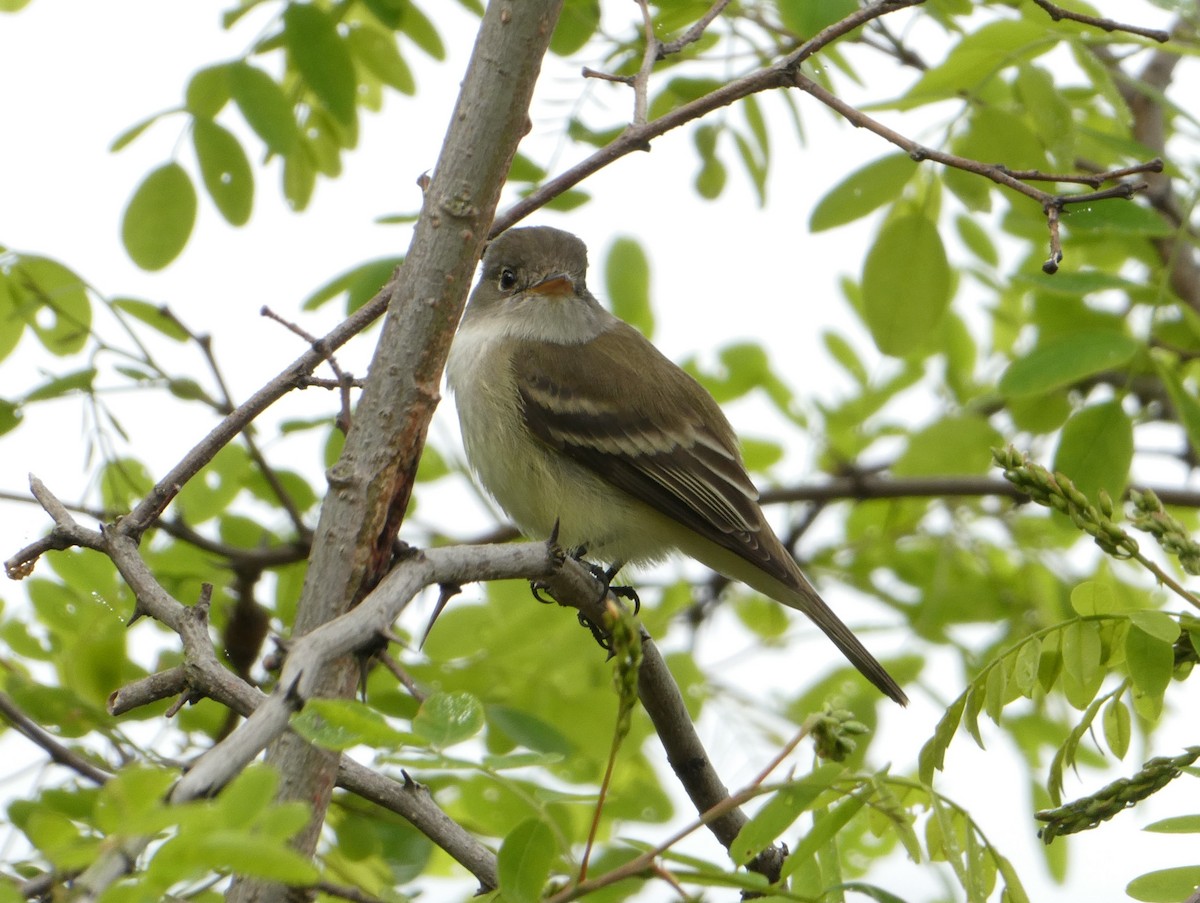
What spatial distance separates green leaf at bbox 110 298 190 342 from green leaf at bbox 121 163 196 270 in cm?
22

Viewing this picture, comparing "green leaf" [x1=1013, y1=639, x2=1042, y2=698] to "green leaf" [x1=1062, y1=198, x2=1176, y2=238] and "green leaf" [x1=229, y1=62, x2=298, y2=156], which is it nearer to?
"green leaf" [x1=1062, y1=198, x2=1176, y2=238]

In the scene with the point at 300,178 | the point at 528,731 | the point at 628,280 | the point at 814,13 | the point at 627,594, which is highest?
the point at 628,280

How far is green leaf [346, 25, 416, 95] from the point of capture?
437 centimetres

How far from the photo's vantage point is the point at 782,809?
187 cm

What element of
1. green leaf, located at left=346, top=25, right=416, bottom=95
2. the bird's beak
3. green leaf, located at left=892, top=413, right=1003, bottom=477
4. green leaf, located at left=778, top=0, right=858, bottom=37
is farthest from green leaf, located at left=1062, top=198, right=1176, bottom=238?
green leaf, located at left=346, top=25, right=416, bottom=95

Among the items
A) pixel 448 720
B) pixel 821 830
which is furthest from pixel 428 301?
pixel 821 830

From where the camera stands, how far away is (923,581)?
16.9 ft

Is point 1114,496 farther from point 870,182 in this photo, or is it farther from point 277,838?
point 277,838

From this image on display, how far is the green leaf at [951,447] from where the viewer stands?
4.48 m

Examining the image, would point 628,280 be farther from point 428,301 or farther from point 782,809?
point 782,809

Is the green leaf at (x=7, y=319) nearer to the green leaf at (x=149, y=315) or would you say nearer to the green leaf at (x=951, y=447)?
the green leaf at (x=149, y=315)

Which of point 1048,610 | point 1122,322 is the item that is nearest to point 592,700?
point 1048,610

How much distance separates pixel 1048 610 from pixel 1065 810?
9.76 feet

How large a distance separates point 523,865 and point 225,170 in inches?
110
